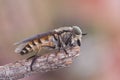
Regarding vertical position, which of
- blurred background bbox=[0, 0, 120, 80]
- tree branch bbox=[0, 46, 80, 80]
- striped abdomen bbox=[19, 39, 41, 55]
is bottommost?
blurred background bbox=[0, 0, 120, 80]

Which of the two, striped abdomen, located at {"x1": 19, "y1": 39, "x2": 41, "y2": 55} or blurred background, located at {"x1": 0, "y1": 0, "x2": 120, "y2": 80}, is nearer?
striped abdomen, located at {"x1": 19, "y1": 39, "x2": 41, "y2": 55}

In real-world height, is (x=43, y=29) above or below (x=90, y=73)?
above

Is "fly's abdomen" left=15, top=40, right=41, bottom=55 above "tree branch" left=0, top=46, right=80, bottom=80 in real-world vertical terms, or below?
above

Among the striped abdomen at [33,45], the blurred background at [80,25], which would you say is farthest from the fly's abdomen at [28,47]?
the blurred background at [80,25]

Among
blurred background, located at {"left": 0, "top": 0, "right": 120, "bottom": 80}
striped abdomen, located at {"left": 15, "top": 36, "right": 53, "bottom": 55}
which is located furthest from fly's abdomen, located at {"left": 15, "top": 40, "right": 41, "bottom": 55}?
blurred background, located at {"left": 0, "top": 0, "right": 120, "bottom": 80}

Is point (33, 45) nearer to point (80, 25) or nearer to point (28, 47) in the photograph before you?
point (28, 47)

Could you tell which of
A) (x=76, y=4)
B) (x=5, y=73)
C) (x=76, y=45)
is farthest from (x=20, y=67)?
(x=76, y=4)

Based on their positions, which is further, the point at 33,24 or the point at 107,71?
the point at 33,24

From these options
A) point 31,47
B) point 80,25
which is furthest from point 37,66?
point 80,25

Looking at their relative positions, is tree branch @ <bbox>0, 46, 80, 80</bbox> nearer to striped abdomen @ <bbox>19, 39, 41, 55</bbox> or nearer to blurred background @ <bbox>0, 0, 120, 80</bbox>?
striped abdomen @ <bbox>19, 39, 41, 55</bbox>

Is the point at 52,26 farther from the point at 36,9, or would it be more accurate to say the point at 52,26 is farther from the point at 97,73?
the point at 97,73
